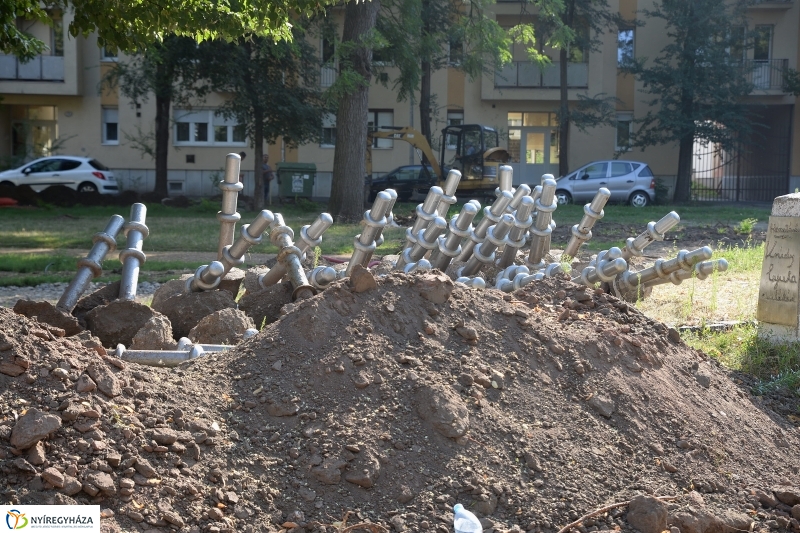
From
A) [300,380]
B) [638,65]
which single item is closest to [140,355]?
[300,380]

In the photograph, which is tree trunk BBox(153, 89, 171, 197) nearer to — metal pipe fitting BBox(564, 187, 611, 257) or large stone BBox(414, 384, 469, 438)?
metal pipe fitting BBox(564, 187, 611, 257)

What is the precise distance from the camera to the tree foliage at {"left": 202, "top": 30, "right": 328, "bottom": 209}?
24422 mm

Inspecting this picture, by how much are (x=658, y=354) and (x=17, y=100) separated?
36.3m

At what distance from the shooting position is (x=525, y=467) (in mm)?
3395

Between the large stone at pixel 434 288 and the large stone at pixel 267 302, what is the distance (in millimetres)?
1760

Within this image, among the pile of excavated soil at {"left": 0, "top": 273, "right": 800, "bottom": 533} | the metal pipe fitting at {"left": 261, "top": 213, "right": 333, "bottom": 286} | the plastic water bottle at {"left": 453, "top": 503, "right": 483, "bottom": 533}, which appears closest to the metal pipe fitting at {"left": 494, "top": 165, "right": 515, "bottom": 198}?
the metal pipe fitting at {"left": 261, "top": 213, "right": 333, "bottom": 286}

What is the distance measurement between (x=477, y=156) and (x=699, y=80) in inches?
361

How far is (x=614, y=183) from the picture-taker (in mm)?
31219

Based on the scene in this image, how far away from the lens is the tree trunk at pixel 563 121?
33.9m

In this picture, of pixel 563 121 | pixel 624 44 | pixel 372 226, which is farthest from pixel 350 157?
pixel 624 44

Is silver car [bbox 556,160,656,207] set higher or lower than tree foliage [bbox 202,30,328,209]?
lower

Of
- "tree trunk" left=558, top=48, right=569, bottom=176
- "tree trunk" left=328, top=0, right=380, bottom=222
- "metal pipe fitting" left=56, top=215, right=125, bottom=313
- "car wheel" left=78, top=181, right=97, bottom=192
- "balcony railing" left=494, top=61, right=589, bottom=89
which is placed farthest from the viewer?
"balcony railing" left=494, top=61, right=589, bottom=89

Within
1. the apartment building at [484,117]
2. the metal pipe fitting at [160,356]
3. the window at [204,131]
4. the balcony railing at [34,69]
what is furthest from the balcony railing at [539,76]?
the metal pipe fitting at [160,356]

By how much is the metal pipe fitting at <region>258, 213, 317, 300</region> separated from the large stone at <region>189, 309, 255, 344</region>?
0.52m
